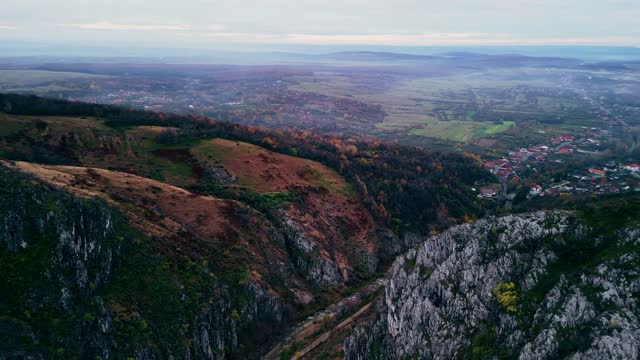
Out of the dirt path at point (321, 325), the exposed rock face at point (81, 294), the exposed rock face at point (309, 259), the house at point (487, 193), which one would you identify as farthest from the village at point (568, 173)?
the exposed rock face at point (81, 294)

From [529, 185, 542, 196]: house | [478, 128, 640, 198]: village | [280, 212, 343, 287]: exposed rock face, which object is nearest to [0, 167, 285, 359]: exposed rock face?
[280, 212, 343, 287]: exposed rock face

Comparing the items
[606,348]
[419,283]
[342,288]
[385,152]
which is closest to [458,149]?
[385,152]

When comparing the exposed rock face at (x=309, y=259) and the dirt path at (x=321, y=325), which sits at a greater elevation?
the exposed rock face at (x=309, y=259)

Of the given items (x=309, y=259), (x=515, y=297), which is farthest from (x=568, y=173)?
(x=515, y=297)

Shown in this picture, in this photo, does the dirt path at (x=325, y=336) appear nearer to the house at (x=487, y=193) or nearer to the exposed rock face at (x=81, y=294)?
the exposed rock face at (x=81, y=294)

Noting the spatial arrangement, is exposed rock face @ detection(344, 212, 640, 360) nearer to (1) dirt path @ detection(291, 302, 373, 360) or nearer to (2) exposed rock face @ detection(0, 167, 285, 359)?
(1) dirt path @ detection(291, 302, 373, 360)

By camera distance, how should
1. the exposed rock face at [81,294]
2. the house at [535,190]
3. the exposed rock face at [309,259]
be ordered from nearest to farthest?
the exposed rock face at [81,294] < the exposed rock face at [309,259] < the house at [535,190]

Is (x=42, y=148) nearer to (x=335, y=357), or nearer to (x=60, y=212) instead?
(x=60, y=212)

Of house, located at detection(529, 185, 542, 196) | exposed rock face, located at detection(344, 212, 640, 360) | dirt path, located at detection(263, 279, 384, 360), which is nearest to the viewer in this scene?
exposed rock face, located at detection(344, 212, 640, 360)
